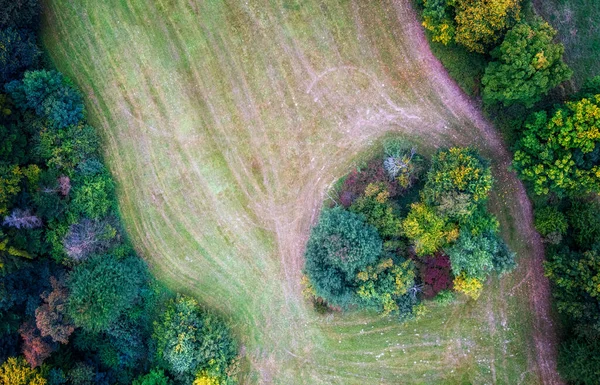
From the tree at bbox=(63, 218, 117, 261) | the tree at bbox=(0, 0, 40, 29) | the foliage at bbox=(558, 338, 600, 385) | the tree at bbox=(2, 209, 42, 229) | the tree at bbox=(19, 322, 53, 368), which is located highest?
the tree at bbox=(0, 0, 40, 29)

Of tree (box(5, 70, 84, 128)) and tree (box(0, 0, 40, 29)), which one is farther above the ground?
tree (box(0, 0, 40, 29))

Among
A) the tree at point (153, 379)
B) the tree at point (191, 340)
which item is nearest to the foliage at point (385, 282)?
the tree at point (191, 340)

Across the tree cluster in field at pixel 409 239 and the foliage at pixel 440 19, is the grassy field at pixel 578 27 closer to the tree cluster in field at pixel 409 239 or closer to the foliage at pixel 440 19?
the foliage at pixel 440 19

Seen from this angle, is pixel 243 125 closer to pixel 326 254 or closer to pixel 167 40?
pixel 167 40

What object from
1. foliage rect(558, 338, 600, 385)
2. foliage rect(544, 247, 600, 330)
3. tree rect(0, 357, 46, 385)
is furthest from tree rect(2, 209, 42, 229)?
foliage rect(558, 338, 600, 385)

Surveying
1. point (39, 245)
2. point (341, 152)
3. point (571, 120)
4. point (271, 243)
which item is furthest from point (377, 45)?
point (39, 245)

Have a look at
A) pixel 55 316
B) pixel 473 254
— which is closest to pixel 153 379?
pixel 55 316

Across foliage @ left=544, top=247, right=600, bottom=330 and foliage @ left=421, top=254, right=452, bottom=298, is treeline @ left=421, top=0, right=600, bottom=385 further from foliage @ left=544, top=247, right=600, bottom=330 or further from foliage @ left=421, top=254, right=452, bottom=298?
foliage @ left=421, top=254, right=452, bottom=298
